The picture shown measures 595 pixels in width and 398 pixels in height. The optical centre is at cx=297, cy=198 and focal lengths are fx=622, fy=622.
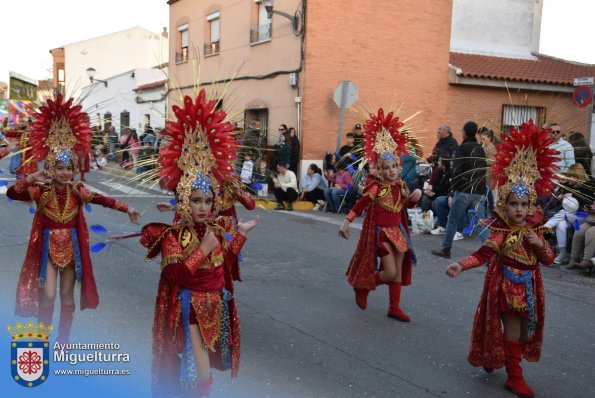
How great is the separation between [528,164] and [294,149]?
488 inches

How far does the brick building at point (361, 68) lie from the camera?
17438mm

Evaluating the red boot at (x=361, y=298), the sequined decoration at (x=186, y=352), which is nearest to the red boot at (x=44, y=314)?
the sequined decoration at (x=186, y=352)

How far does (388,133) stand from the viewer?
21.0ft

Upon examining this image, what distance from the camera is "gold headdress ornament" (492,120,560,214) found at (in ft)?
14.9

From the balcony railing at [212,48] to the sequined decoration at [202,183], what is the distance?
18.9 m

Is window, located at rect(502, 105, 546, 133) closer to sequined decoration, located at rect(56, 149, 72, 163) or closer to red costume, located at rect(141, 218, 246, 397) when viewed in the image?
red costume, located at rect(141, 218, 246, 397)

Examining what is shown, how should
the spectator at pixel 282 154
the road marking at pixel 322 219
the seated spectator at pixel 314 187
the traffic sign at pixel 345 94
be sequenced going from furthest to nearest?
1. the seated spectator at pixel 314 187
2. the traffic sign at pixel 345 94
3. the spectator at pixel 282 154
4. the road marking at pixel 322 219

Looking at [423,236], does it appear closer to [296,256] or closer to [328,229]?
[328,229]

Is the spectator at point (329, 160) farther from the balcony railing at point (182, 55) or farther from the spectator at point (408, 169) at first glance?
the balcony railing at point (182, 55)

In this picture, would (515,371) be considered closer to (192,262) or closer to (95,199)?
(192,262)

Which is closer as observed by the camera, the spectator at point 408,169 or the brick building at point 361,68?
the spectator at point 408,169

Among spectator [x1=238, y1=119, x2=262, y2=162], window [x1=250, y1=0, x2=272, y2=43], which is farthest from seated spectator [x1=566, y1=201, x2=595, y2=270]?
window [x1=250, y1=0, x2=272, y2=43]

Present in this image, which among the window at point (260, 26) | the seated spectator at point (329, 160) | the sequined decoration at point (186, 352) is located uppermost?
the window at point (260, 26)

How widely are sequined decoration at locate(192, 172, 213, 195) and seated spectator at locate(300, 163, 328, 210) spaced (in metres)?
11.8
